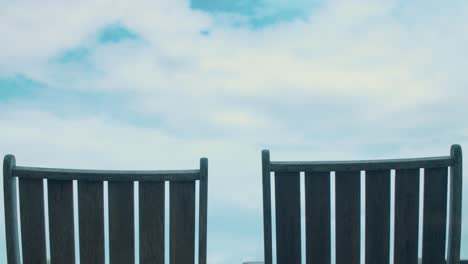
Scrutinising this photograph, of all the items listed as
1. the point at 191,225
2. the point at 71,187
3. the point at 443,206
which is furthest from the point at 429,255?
the point at 71,187

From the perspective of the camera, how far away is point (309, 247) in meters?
2.21

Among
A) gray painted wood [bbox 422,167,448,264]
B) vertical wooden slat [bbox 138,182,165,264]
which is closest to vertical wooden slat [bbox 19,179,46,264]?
vertical wooden slat [bbox 138,182,165,264]

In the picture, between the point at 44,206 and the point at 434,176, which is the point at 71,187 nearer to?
the point at 44,206

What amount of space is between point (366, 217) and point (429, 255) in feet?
0.95

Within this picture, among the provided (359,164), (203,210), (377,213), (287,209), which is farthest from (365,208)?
(203,210)

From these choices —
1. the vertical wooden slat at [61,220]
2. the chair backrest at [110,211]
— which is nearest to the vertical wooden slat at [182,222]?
the chair backrest at [110,211]

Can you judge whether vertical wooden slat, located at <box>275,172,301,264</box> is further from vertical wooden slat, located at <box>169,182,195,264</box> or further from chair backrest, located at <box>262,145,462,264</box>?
vertical wooden slat, located at <box>169,182,195,264</box>

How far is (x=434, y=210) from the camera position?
2250 mm

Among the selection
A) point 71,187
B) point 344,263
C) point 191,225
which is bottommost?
point 344,263

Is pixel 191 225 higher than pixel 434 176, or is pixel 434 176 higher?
pixel 434 176

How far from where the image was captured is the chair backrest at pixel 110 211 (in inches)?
85.5

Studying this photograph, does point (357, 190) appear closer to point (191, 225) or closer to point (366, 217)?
point (366, 217)

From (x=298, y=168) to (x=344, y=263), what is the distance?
372mm

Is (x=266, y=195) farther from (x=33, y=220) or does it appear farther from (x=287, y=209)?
(x=33, y=220)
